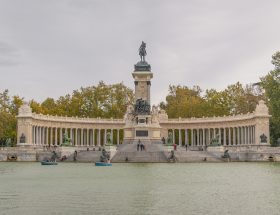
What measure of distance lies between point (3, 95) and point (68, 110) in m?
15.3

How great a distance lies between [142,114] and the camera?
88.2 meters

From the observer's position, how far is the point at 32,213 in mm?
19812

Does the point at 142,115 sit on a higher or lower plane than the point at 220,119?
higher

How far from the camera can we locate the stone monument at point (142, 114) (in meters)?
86.4

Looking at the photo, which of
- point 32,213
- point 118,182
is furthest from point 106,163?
point 32,213

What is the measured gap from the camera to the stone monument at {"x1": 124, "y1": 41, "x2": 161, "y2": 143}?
8638 cm

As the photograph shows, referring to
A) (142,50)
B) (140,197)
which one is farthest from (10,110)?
(140,197)

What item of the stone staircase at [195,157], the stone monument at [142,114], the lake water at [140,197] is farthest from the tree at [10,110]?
the lake water at [140,197]

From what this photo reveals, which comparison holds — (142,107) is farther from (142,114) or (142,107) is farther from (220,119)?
(220,119)

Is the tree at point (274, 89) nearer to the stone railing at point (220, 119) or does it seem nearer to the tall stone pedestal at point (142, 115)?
the stone railing at point (220, 119)

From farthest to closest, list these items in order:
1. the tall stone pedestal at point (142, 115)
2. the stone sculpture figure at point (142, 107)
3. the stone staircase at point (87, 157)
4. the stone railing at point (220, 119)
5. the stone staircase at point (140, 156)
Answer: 1. the stone sculpture figure at point (142, 107)
2. the stone railing at point (220, 119)
3. the tall stone pedestal at point (142, 115)
4. the stone staircase at point (87, 157)
5. the stone staircase at point (140, 156)

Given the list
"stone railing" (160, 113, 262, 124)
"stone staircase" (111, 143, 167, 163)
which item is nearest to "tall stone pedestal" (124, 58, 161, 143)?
"stone railing" (160, 113, 262, 124)

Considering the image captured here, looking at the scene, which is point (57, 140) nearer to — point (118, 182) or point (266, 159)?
point (266, 159)

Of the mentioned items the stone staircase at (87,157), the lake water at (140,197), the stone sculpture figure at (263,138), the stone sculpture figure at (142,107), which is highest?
the stone sculpture figure at (142,107)
